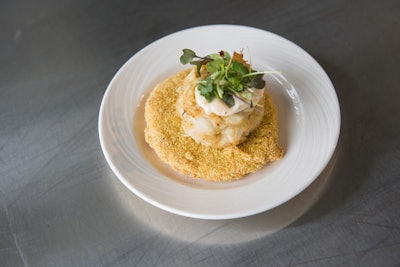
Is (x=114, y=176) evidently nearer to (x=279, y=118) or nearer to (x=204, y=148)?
(x=204, y=148)

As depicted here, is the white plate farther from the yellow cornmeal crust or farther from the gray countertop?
the gray countertop

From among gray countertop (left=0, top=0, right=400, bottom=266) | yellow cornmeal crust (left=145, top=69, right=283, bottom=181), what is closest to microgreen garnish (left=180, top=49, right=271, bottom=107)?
yellow cornmeal crust (left=145, top=69, right=283, bottom=181)

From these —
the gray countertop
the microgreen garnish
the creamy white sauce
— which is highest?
the microgreen garnish

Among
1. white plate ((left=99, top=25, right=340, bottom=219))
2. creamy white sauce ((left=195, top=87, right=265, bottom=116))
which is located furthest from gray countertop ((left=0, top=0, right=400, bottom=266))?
creamy white sauce ((left=195, top=87, right=265, bottom=116))

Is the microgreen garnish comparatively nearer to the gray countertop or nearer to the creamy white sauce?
the creamy white sauce

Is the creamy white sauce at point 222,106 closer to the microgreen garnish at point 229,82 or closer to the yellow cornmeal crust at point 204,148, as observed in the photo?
the microgreen garnish at point 229,82

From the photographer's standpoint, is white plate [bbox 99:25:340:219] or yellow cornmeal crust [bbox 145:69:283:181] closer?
white plate [bbox 99:25:340:219]

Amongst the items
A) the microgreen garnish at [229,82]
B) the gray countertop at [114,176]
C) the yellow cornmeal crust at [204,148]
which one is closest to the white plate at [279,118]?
the yellow cornmeal crust at [204,148]

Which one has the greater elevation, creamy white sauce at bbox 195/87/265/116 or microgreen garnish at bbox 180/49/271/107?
microgreen garnish at bbox 180/49/271/107
